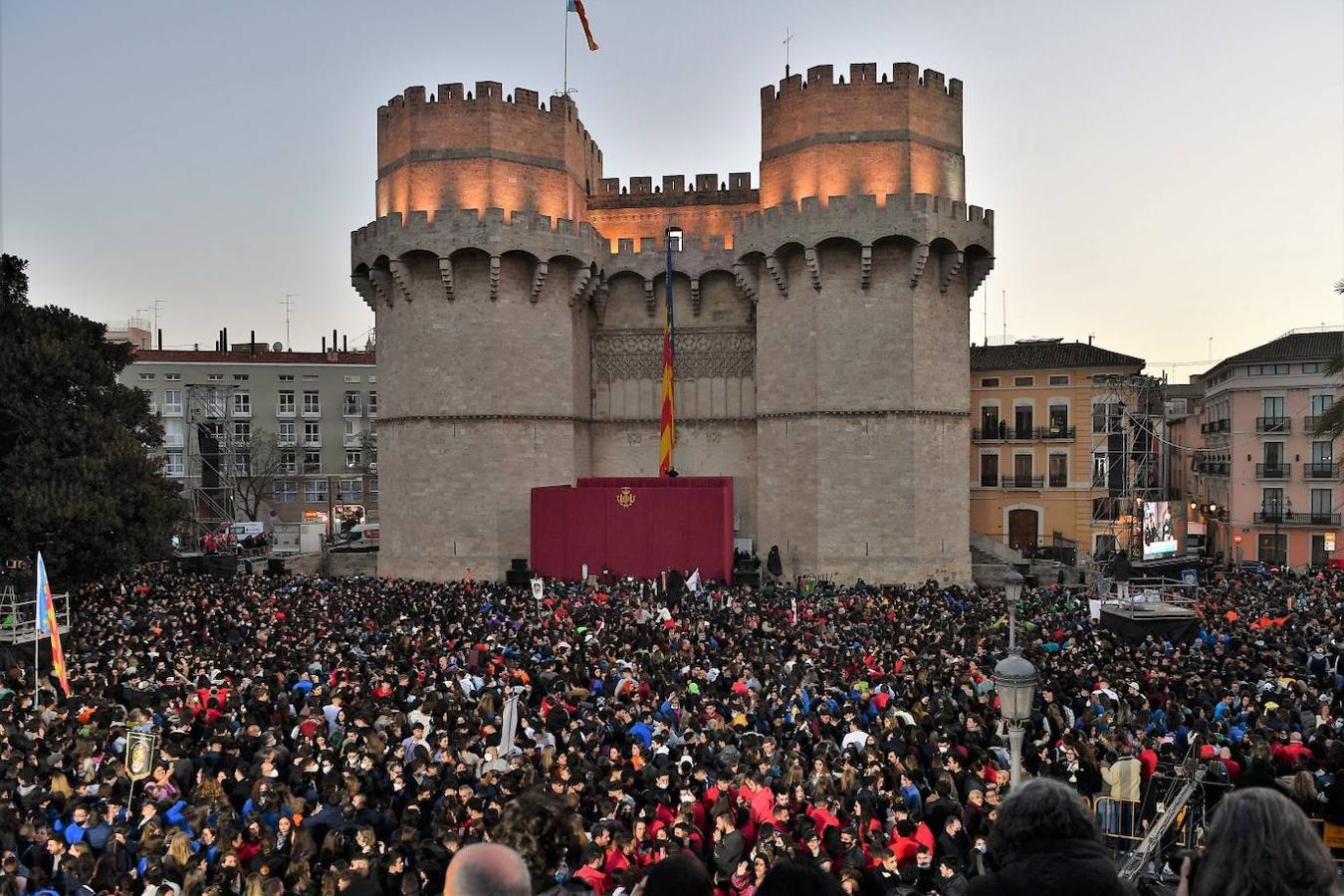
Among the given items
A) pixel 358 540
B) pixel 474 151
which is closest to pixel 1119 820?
pixel 474 151

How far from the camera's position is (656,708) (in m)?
14.0

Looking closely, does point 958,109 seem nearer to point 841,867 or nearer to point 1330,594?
point 1330,594

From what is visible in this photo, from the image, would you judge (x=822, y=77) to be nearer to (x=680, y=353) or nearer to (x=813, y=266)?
(x=813, y=266)

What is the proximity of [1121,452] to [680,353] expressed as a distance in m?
20.9

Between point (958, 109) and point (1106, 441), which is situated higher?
point (958, 109)

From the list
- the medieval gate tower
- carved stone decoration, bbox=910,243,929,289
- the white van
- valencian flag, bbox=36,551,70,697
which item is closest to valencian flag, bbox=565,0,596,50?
the medieval gate tower

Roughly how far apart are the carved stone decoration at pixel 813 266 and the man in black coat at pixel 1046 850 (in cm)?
2841

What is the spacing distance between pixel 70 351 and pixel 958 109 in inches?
1077

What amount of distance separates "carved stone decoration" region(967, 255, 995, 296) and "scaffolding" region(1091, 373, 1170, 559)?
805 centimetres

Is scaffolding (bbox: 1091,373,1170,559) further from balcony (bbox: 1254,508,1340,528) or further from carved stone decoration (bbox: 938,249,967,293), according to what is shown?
carved stone decoration (bbox: 938,249,967,293)

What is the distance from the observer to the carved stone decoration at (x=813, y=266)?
31.3m

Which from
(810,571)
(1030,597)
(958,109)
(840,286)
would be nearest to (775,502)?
(810,571)

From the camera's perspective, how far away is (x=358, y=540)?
48.4m

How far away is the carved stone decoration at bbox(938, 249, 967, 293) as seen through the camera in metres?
31.7
